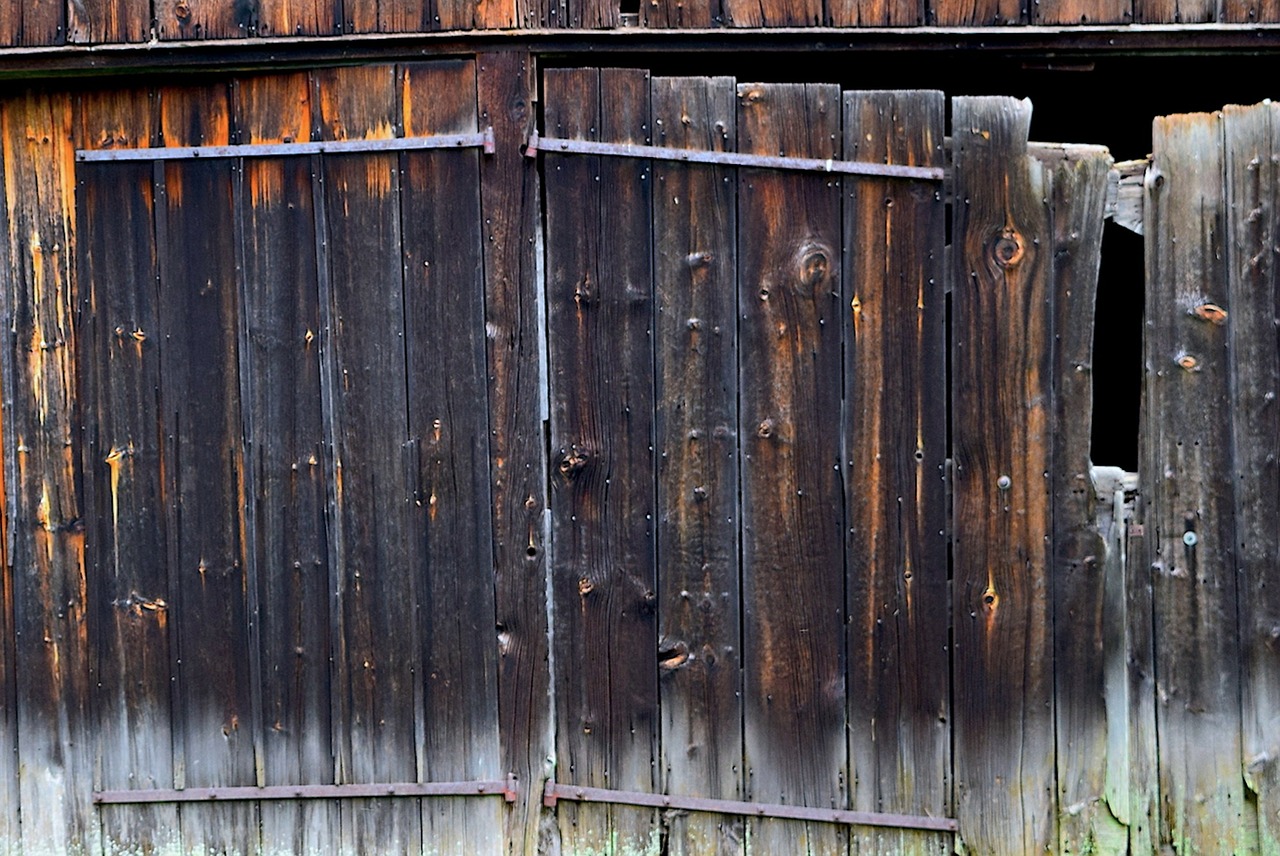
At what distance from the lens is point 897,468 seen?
11.7 ft

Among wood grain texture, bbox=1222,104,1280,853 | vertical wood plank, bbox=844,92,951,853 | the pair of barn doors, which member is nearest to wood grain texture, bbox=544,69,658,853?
the pair of barn doors

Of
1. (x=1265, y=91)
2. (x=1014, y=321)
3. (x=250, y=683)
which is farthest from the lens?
(x=1265, y=91)

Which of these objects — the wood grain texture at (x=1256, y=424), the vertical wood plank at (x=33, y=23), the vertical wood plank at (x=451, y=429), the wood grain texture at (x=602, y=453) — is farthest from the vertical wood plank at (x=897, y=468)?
the vertical wood plank at (x=33, y=23)

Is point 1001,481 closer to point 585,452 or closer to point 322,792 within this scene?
point 585,452

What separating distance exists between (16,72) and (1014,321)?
2948 millimetres

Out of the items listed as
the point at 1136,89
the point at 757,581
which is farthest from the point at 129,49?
the point at 1136,89

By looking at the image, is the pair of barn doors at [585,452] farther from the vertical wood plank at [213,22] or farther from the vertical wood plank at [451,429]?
the vertical wood plank at [213,22]

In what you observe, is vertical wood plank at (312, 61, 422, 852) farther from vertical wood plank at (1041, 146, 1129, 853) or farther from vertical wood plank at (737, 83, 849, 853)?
vertical wood plank at (1041, 146, 1129, 853)

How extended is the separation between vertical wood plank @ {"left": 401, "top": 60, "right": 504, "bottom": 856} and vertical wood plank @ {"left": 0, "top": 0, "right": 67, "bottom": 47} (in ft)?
3.26

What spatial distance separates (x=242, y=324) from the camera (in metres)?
3.66

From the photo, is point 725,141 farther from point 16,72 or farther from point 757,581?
point 16,72

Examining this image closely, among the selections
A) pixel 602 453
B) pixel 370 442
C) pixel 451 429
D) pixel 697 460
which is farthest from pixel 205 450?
pixel 697 460

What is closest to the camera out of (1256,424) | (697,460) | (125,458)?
(1256,424)

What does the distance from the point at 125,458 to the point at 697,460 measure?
5.55 feet
